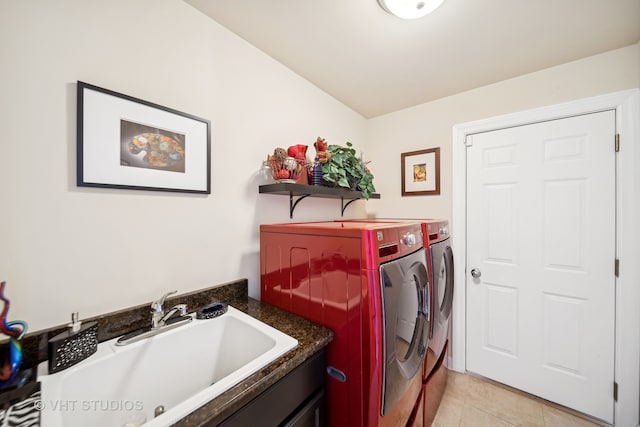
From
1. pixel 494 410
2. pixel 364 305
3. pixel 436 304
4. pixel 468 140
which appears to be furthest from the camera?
pixel 468 140

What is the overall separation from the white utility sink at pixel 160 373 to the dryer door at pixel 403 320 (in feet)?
1.31

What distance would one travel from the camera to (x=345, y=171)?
1.71 m

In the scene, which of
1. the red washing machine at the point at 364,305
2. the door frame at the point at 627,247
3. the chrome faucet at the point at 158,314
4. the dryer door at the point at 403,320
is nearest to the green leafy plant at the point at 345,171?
the red washing machine at the point at 364,305

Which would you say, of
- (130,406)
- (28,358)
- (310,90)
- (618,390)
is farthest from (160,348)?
(618,390)

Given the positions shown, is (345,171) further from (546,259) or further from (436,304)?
(546,259)

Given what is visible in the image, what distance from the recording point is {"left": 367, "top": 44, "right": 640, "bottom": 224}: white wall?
1.52 meters

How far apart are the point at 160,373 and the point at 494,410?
2.13 metres

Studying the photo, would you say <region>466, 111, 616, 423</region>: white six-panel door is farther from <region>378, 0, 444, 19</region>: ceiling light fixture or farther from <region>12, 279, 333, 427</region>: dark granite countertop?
<region>12, 279, 333, 427</region>: dark granite countertop

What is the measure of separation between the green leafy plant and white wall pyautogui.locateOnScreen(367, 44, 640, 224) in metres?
0.67

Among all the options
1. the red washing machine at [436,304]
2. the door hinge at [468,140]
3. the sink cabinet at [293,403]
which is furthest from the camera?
the door hinge at [468,140]

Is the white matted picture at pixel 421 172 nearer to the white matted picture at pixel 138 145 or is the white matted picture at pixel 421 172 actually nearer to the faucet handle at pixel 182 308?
the white matted picture at pixel 138 145

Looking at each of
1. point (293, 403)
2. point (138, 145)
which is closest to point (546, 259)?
point (293, 403)

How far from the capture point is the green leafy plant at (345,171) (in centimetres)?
162

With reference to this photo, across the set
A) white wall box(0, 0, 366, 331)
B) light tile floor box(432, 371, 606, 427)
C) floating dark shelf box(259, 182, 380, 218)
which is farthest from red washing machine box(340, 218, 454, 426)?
white wall box(0, 0, 366, 331)
